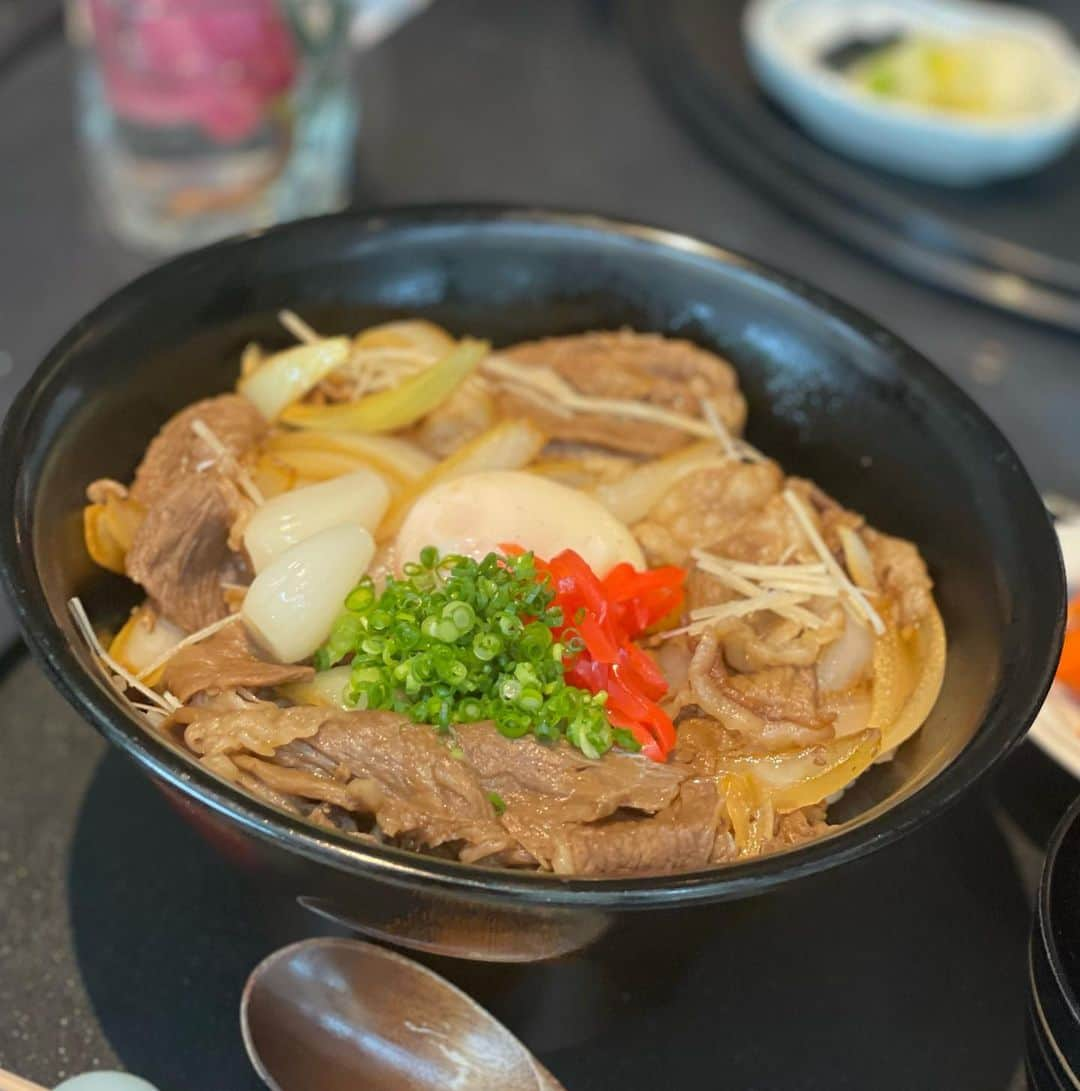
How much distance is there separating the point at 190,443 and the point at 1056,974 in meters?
1.28

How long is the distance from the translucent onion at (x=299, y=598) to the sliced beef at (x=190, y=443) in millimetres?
252

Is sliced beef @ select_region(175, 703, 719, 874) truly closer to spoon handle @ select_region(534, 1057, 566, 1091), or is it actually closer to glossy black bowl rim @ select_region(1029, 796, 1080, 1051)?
spoon handle @ select_region(534, 1057, 566, 1091)

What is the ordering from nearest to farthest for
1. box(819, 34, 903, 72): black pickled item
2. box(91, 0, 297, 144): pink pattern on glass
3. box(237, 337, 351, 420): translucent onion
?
box(237, 337, 351, 420): translucent onion, box(91, 0, 297, 144): pink pattern on glass, box(819, 34, 903, 72): black pickled item

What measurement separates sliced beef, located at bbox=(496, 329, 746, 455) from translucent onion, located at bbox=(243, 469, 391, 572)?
1.23 feet

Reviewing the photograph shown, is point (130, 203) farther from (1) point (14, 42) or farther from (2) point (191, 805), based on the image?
(2) point (191, 805)

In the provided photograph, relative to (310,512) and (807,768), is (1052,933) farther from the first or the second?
(310,512)

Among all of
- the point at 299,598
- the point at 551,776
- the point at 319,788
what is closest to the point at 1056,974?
the point at 551,776

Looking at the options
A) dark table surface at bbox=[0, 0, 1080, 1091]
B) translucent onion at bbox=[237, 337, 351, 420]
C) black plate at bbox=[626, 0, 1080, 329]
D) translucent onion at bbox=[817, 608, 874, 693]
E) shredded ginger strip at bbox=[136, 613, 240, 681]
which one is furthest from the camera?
black plate at bbox=[626, 0, 1080, 329]

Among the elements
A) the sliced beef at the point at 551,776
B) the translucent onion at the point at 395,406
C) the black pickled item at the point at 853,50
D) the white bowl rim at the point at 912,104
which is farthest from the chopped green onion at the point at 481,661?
the black pickled item at the point at 853,50

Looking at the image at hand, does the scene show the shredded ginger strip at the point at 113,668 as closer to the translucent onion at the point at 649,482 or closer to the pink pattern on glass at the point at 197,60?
the translucent onion at the point at 649,482

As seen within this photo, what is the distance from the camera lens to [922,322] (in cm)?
296

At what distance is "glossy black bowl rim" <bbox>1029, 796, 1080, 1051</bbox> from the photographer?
1348 mm

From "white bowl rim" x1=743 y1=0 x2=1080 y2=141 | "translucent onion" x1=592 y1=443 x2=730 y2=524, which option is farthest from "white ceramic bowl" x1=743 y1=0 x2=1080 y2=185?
"translucent onion" x1=592 y1=443 x2=730 y2=524

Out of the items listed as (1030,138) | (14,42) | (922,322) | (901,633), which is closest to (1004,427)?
(922,322)
